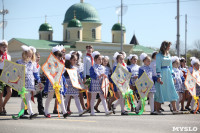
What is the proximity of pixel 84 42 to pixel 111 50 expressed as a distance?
20.4 ft

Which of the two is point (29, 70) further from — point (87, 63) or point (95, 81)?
point (87, 63)

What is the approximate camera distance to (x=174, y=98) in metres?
13.5

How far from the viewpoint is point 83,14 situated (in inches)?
3366

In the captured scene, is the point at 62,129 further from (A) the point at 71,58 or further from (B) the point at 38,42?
(B) the point at 38,42

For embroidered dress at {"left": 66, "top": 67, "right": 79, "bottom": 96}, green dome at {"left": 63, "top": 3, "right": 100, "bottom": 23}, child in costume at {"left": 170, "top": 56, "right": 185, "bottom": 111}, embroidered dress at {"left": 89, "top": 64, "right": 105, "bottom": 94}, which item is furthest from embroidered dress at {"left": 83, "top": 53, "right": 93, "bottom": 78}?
green dome at {"left": 63, "top": 3, "right": 100, "bottom": 23}

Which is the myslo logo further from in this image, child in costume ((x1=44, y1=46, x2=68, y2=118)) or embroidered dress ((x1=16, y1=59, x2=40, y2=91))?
embroidered dress ((x1=16, y1=59, x2=40, y2=91))

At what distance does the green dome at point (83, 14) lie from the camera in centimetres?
8538

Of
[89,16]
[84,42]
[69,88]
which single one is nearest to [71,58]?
[69,88]

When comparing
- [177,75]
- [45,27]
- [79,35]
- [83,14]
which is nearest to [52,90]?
[177,75]

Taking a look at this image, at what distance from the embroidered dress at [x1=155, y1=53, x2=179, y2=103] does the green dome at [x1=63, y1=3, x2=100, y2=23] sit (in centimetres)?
7209

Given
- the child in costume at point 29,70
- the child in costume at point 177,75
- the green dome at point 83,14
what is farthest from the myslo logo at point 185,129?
the green dome at point 83,14

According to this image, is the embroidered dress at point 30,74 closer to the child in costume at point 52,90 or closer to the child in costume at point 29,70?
the child in costume at point 29,70

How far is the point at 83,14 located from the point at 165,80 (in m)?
72.7

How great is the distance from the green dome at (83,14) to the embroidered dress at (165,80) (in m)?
72.1
